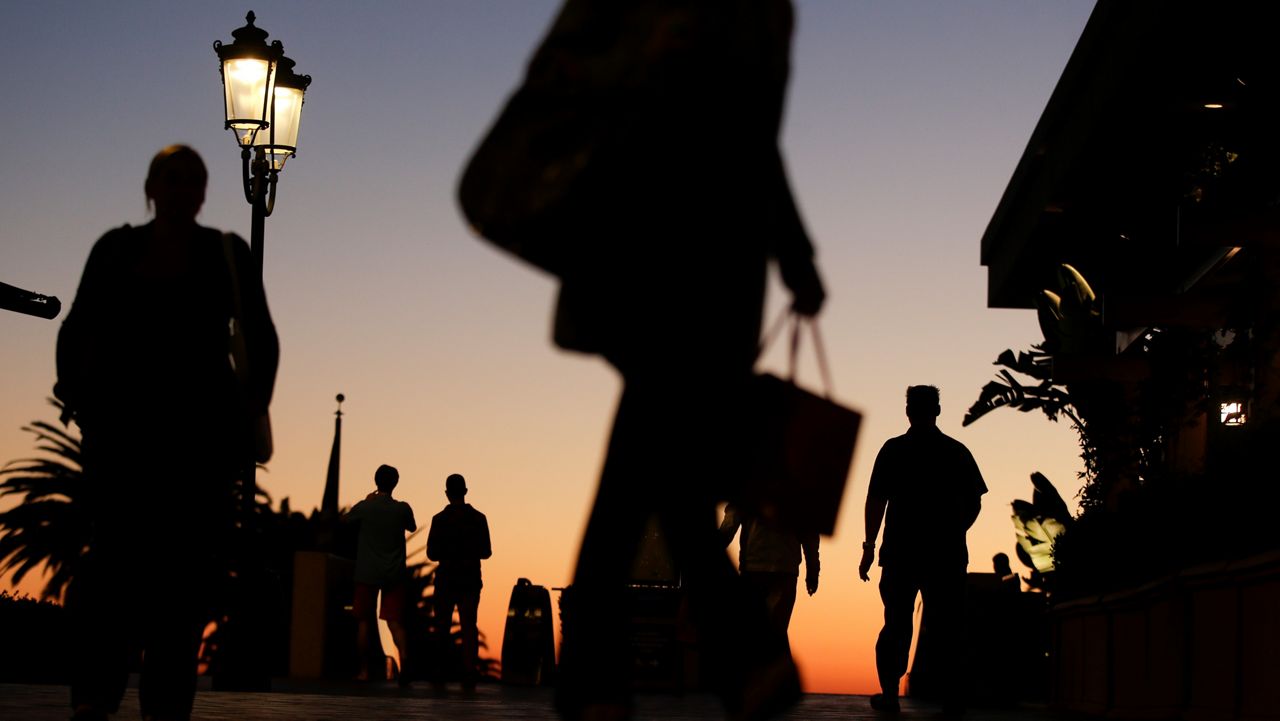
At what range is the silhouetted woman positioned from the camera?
13.3ft

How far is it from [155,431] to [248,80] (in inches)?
390

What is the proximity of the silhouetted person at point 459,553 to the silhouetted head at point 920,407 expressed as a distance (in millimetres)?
6279

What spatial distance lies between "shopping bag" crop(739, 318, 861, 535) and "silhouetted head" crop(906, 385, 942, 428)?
627cm

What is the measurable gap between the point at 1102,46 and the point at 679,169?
16.6 meters

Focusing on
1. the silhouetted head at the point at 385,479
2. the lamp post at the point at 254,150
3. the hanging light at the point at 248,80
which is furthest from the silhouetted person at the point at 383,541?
the hanging light at the point at 248,80

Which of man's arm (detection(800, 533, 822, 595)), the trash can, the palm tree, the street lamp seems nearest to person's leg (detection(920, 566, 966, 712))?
man's arm (detection(800, 533, 822, 595))

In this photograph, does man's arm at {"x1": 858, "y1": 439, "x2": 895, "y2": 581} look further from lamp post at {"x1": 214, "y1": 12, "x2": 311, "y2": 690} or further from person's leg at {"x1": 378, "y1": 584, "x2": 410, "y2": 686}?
person's leg at {"x1": 378, "y1": 584, "x2": 410, "y2": 686}

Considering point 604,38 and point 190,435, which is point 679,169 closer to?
point 604,38

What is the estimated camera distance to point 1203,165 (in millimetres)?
17969

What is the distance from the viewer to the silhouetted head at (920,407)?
11.1 metres

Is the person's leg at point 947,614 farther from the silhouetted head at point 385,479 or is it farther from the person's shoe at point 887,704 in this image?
the silhouetted head at point 385,479

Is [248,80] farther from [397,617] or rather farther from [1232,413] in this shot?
[1232,413]

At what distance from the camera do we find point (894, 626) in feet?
37.1

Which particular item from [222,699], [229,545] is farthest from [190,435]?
[222,699]
